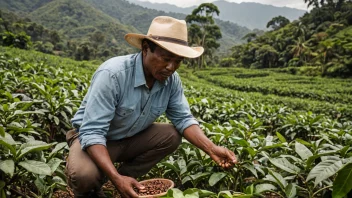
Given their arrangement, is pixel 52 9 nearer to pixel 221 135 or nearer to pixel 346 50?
pixel 346 50

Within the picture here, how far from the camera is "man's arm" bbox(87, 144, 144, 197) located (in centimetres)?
158

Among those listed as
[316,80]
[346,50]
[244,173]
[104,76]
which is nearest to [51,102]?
[104,76]

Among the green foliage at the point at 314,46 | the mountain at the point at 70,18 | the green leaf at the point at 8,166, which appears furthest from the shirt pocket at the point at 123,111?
the mountain at the point at 70,18

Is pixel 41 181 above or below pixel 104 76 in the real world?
below

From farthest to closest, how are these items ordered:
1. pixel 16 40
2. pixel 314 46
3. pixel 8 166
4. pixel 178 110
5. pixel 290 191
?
1. pixel 314 46
2. pixel 16 40
3. pixel 178 110
4. pixel 290 191
5. pixel 8 166

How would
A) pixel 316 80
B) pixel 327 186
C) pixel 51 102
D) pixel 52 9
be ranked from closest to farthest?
1. pixel 327 186
2. pixel 51 102
3. pixel 316 80
4. pixel 52 9

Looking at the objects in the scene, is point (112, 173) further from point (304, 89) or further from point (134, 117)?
point (304, 89)

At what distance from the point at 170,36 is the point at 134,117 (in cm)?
63

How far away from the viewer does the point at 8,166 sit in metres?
1.32

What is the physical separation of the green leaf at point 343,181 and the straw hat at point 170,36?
108cm

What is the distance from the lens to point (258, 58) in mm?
37938

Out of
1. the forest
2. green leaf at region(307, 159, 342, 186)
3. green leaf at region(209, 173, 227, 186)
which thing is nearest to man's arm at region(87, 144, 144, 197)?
the forest

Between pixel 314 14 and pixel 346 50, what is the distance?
58.0 feet

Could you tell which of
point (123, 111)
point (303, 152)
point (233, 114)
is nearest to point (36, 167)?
point (123, 111)
